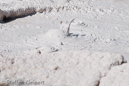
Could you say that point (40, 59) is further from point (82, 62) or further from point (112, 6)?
point (112, 6)

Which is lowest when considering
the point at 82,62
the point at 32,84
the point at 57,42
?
the point at 57,42

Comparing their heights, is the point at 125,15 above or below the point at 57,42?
above

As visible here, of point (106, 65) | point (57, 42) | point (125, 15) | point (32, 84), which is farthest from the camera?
point (125, 15)

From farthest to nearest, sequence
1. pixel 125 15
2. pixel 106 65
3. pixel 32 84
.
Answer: pixel 125 15
pixel 106 65
pixel 32 84

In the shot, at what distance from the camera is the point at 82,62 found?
2395 millimetres

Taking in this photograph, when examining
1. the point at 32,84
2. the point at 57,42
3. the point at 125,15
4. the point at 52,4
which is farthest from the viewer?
the point at 52,4

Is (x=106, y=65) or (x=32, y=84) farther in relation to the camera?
(x=106, y=65)

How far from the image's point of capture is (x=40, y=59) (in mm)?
A: 2439

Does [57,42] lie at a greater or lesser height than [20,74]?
lesser

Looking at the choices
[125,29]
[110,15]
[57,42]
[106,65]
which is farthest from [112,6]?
[106,65]

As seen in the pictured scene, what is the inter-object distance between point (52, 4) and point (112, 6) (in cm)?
168

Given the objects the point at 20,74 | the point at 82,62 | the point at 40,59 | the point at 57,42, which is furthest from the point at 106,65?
the point at 57,42

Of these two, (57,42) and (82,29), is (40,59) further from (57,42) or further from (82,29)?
(82,29)

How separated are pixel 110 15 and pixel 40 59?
4.69 meters
